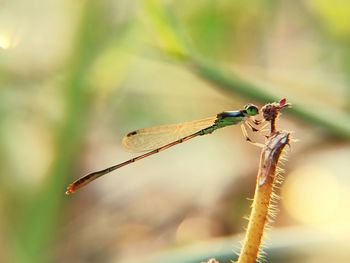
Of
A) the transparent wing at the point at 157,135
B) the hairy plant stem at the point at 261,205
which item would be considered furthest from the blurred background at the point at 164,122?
the hairy plant stem at the point at 261,205

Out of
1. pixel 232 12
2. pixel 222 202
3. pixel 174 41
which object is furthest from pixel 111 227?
pixel 232 12

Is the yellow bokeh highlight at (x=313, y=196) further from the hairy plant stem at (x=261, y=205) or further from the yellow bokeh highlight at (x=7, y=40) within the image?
the hairy plant stem at (x=261, y=205)

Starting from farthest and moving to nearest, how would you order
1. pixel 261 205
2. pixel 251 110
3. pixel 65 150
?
pixel 65 150 < pixel 251 110 < pixel 261 205

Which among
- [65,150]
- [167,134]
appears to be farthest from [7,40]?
[167,134]

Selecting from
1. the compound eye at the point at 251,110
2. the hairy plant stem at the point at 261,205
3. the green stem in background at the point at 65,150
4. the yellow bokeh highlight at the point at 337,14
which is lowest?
the hairy plant stem at the point at 261,205

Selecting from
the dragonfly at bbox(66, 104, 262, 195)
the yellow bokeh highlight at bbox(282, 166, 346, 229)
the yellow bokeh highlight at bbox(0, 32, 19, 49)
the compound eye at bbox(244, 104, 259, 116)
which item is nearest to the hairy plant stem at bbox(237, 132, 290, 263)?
the compound eye at bbox(244, 104, 259, 116)

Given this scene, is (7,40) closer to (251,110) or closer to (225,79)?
(225,79)
